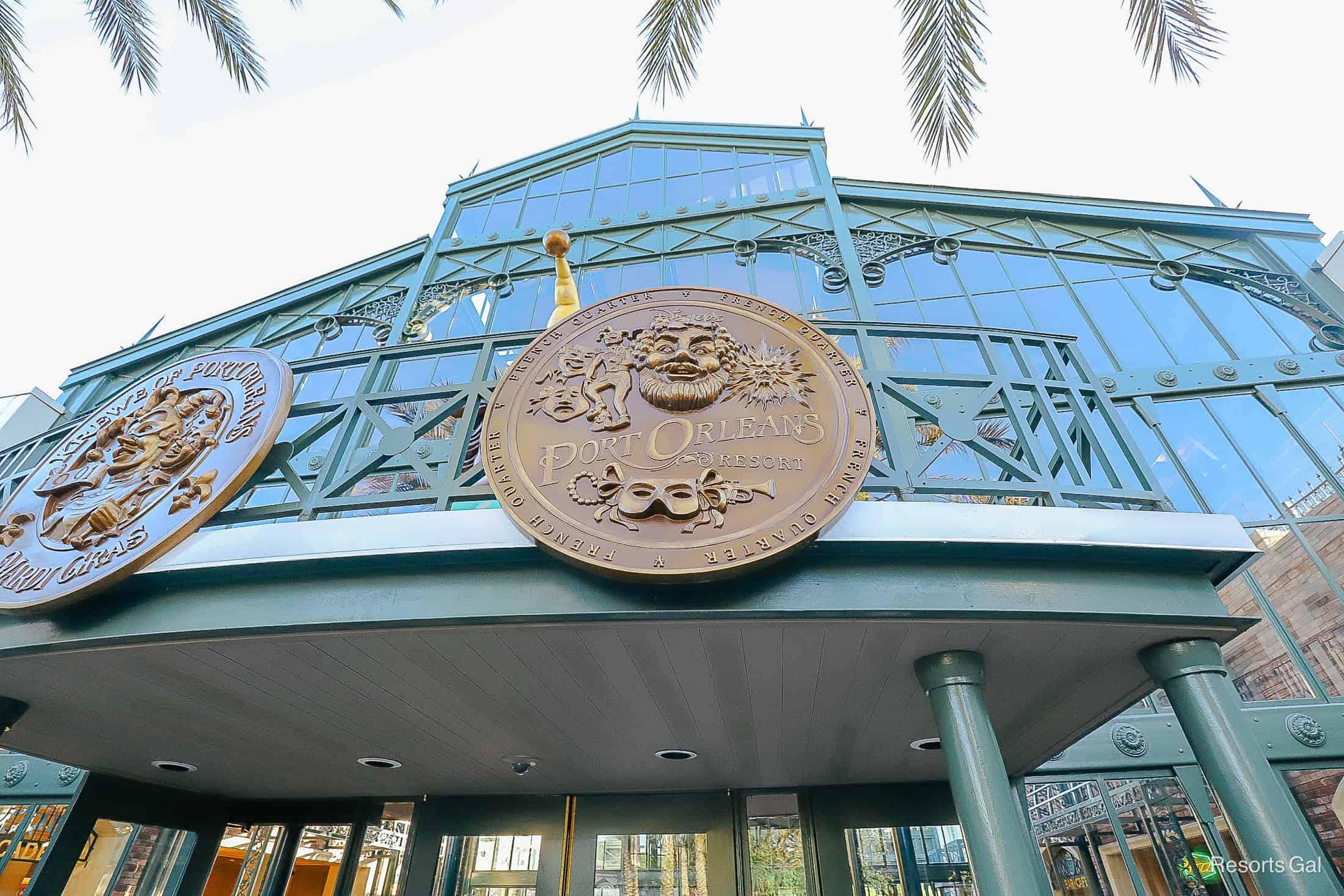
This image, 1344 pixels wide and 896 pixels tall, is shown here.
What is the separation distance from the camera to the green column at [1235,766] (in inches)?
122

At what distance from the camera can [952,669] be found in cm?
391

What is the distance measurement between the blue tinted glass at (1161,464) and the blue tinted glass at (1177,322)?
1328 mm

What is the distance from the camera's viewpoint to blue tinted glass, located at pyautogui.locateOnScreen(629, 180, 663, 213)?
11.5m

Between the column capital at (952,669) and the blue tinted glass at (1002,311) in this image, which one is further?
the blue tinted glass at (1002,311)

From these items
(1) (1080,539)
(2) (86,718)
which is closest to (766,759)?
(1) (1080,539)

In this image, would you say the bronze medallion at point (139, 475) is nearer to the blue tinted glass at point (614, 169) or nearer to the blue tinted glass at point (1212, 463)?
the blue tinted glass at point (614, 169)

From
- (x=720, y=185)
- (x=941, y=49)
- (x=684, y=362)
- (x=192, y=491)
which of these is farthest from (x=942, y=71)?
(x=720, y=185)

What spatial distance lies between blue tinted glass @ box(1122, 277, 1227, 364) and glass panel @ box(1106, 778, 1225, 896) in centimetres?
532

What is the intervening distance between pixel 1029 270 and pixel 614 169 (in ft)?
23.2

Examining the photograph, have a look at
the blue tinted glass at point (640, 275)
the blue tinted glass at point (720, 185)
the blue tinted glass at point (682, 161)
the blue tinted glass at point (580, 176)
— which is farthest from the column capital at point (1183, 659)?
the blue tinted glass at point (580, 176)

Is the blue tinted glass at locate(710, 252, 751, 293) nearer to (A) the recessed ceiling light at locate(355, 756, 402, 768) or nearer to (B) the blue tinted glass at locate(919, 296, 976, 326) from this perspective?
(B) the blue tinted glass at locate(919, 296, 976, 326)

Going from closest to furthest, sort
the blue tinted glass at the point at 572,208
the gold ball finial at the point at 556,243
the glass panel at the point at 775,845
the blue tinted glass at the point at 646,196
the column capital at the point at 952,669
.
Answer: the column capital at the point at 952,669 < the gold ball finial at the point at 556,243 < the glass panel at the point at 775,845 < the blue tinted glass at the point at 646,196 < the blue tinted glass at the point at 572,208

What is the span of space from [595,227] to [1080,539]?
9.17 m

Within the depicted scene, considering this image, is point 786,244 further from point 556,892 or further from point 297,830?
point 297,830
